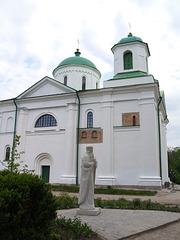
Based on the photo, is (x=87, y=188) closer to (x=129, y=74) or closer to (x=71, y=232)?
(x=71, y=232)

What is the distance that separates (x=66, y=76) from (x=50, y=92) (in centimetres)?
470

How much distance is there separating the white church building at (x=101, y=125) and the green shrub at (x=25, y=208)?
13471 mm

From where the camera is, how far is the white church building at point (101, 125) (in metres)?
17.6

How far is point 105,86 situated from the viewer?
19906mm

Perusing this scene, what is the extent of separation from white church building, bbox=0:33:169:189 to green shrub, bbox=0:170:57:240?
1347 cm

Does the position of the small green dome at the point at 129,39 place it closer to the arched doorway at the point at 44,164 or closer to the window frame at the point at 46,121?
the window frame at the point at 46,121

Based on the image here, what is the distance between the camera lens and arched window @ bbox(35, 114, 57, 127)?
21.2 m

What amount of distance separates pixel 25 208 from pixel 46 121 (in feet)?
58.4

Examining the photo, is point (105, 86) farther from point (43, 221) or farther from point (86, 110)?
point (43, 221)

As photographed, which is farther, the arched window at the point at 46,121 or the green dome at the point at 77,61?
the green dome at the point at 77,61

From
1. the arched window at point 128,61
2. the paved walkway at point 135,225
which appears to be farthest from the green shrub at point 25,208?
the arched window at point 128,61

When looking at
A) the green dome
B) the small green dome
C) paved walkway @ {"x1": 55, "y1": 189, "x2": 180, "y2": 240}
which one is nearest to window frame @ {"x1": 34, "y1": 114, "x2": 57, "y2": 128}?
the green dome

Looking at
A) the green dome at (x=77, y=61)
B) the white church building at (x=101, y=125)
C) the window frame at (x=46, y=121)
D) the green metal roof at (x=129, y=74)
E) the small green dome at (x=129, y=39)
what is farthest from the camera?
the green dome at (x=77, y=61)

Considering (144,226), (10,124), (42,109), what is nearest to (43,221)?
(144,226)
